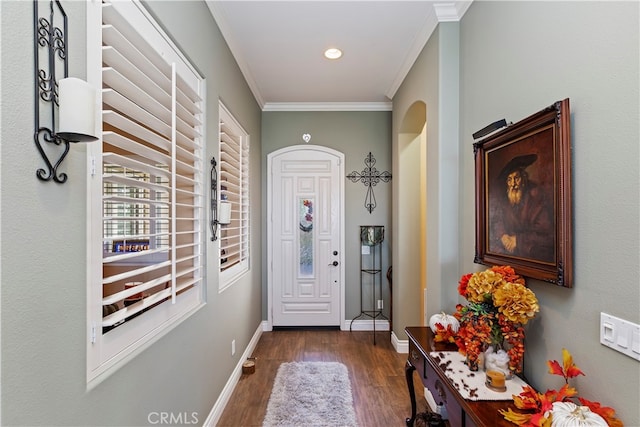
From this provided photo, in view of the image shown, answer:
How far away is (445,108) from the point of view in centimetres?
233

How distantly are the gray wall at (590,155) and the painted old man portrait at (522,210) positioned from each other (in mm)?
131

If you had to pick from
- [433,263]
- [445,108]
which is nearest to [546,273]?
[433,263]

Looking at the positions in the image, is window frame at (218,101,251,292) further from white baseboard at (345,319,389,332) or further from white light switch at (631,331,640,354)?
white light switch at (631,331,640,354)

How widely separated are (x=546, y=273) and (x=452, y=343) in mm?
785

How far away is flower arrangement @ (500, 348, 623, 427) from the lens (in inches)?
38.6

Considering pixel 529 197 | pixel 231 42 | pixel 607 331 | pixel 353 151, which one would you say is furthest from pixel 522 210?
pixel 353 151

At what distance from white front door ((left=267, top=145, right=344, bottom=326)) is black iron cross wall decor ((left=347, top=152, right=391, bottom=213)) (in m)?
0.23

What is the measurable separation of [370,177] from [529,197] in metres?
2.83

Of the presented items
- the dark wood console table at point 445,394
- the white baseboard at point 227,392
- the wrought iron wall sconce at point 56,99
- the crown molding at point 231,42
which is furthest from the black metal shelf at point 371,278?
the wrought iron wall sconce at point 56,99

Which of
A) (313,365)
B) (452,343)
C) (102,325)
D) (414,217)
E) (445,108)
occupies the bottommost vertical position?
(313,365)

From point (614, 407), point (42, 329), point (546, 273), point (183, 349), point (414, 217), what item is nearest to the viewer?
point (42, 329)

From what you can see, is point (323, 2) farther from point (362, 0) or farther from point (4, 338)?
point (4, 338)

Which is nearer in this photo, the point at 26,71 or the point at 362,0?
the point at 26,71

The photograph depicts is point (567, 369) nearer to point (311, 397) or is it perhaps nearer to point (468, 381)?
point (468, 381)
